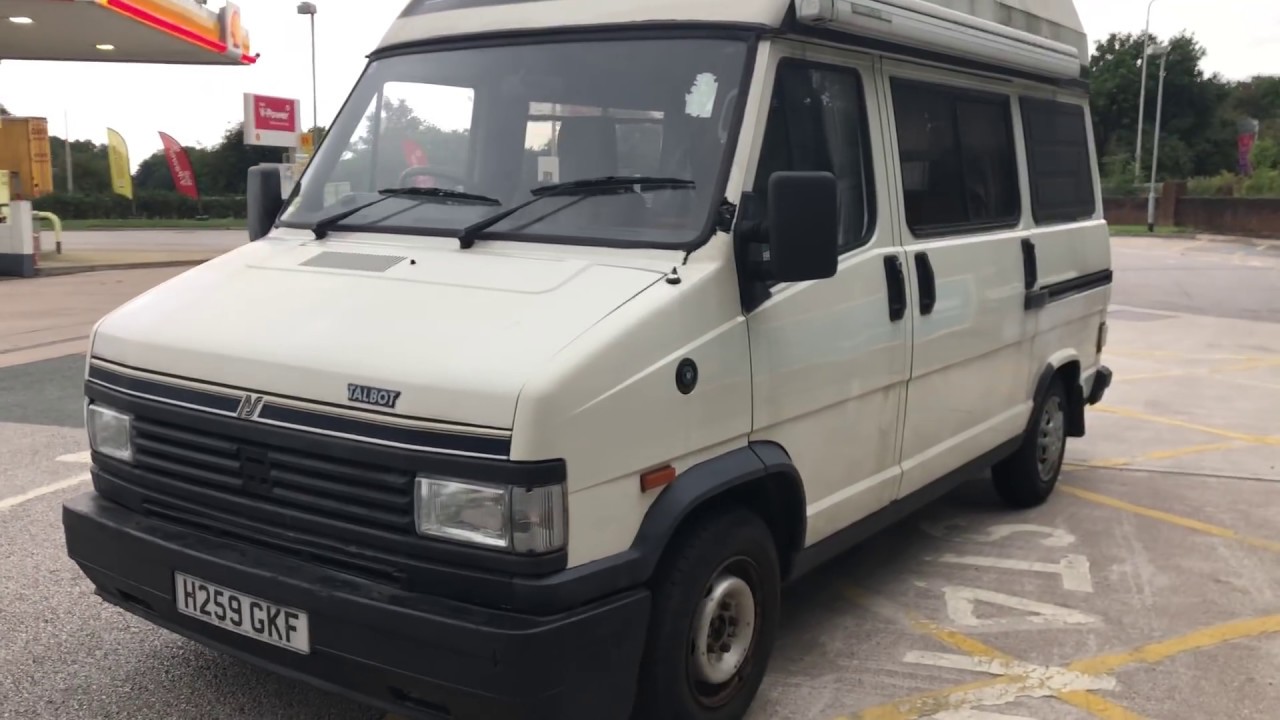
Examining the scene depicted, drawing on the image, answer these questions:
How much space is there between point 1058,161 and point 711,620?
383 centimetres

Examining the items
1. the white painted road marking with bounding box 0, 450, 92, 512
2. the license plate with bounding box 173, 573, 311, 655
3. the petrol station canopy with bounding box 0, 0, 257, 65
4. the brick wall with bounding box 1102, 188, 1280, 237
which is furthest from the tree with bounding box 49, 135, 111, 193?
the license plate with bounding box 173, 573, 311, 655

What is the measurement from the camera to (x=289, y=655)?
10.1ft

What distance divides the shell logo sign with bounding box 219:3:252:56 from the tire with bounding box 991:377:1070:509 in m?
20.6

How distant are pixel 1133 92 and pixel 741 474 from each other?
76.8 m

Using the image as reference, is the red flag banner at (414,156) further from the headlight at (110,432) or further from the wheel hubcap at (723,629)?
the wheel hubcap at (723,629)

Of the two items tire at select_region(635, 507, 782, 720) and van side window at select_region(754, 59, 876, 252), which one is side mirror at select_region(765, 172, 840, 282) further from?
tire at select_region(635, 507, 782, 720)

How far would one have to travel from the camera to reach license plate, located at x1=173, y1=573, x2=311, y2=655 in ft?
9.91

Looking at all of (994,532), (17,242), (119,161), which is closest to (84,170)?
(119,161)

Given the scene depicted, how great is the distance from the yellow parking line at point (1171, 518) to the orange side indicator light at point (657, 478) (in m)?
4.04

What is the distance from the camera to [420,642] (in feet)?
9.25

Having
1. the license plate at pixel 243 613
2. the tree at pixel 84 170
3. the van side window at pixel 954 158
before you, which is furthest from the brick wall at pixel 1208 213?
the tree at pixel 84 170

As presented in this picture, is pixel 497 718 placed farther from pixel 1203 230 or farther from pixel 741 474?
pixel 1203 230

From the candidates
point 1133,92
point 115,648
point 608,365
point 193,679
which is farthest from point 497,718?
point 1133,92

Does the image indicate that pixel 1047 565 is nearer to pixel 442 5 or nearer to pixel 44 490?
pixel 442 5
